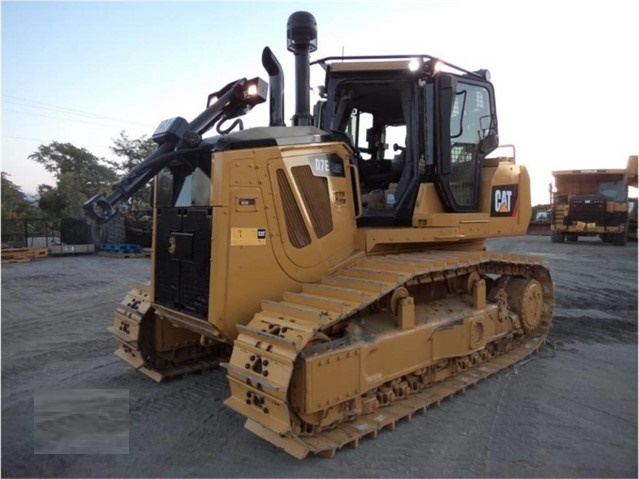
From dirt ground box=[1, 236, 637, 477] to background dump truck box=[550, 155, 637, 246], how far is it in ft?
55.0

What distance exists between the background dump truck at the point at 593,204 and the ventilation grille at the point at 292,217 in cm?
→ 2124

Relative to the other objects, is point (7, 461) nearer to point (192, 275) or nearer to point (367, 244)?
point (192, 275)

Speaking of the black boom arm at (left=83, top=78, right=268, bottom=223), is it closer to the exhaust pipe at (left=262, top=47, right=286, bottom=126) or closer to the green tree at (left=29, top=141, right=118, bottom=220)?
the exhaust pipe at (left=262, top=47, right=286, bottom=126)

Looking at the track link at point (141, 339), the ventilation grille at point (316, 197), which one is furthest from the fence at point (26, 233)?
the ventilation grille at point (316, 197)

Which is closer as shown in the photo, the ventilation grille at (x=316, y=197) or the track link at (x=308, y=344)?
the track link at (x=308, y=344)

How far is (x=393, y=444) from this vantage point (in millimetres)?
3469

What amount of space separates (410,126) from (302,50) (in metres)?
1.32

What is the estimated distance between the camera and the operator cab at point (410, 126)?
487 cm

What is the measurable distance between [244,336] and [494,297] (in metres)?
3.18

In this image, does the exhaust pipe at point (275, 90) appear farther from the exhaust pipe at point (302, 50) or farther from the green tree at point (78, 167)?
Answer: the green tree at point (78, 167)

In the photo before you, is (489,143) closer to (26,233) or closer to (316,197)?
(316,197)

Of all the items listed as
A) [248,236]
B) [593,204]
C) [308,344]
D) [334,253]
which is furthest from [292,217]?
[593,204]

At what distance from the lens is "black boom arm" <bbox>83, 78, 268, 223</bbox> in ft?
12.0

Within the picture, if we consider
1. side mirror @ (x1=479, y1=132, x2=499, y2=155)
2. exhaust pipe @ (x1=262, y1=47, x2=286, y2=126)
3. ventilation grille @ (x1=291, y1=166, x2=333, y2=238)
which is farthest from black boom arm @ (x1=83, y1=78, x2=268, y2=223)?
side mirror @ (x1=479, y1=132, x2=499, y2=155)
